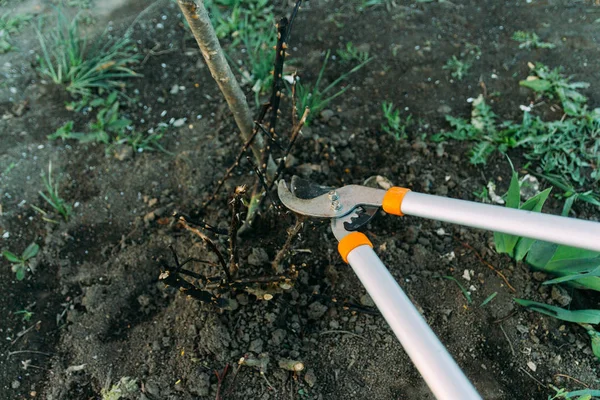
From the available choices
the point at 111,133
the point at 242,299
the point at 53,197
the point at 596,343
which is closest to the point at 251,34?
the point at 111,133

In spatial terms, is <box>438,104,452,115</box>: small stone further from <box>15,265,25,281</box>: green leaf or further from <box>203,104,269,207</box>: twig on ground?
<box>15,265,25,281</box>: green leaf

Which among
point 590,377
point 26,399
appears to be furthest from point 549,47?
point 26,399

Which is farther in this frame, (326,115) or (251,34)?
(251,34)

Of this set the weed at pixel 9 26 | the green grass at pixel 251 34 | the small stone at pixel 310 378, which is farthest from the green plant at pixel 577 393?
the weed at pixel 9 26

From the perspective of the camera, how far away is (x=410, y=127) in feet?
7.34

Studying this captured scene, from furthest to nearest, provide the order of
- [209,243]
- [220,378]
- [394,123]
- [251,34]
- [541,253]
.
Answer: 1. [251,34]
2. [394,123]
3. [541,253]
4. [220,378]
5. [209,243]

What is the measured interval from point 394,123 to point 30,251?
159cm

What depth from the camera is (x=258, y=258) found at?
1.74 meters

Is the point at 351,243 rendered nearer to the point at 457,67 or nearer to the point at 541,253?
the point at 541,253

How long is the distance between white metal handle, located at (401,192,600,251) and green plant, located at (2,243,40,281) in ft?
4.83

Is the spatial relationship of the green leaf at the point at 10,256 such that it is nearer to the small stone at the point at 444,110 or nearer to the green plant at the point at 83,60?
the green plant at the point at 83,60

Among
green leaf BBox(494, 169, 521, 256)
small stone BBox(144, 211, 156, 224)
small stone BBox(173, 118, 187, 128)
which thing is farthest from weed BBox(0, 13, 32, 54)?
green leaf BBox(494, 169, 521, 256)

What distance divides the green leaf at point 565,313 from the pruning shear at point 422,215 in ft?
1.75

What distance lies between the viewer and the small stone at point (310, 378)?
5.08ft
